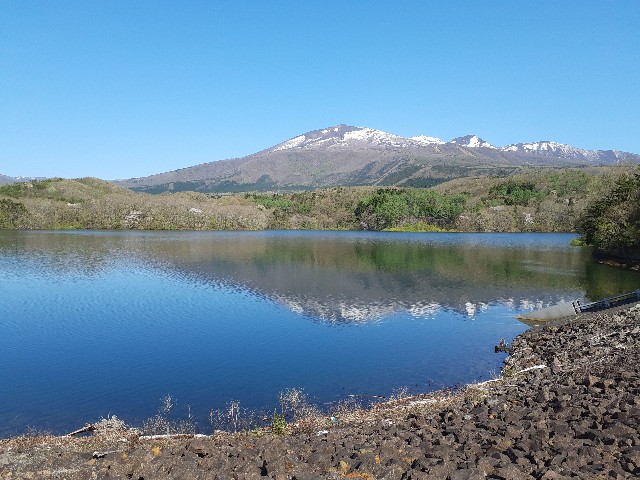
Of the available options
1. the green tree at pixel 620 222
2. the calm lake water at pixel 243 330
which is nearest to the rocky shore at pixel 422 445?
the calm lake water at pixel 243 330

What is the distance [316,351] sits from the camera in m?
33.4

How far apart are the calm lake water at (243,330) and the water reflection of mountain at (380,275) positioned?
346 mm

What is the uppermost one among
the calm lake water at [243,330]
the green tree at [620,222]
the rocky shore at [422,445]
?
the green tree at [620,222]

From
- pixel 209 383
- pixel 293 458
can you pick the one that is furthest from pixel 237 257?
pixel 293 458

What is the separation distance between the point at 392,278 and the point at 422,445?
175 ft

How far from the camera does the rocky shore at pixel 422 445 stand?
40.7 ft

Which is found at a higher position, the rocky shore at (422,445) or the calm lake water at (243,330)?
the rocky shore at (422,445)

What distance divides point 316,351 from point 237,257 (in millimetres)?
64423

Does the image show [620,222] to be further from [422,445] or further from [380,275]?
[422,445]

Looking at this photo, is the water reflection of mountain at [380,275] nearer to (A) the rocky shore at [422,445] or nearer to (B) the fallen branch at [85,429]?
(A) the rocky shore at [422,445]

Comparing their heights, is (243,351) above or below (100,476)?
below

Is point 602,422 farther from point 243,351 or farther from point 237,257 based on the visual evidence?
point 237,257

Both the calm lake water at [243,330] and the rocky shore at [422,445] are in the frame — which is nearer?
the rocky shore at [422,445]

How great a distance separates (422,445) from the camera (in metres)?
14.4
